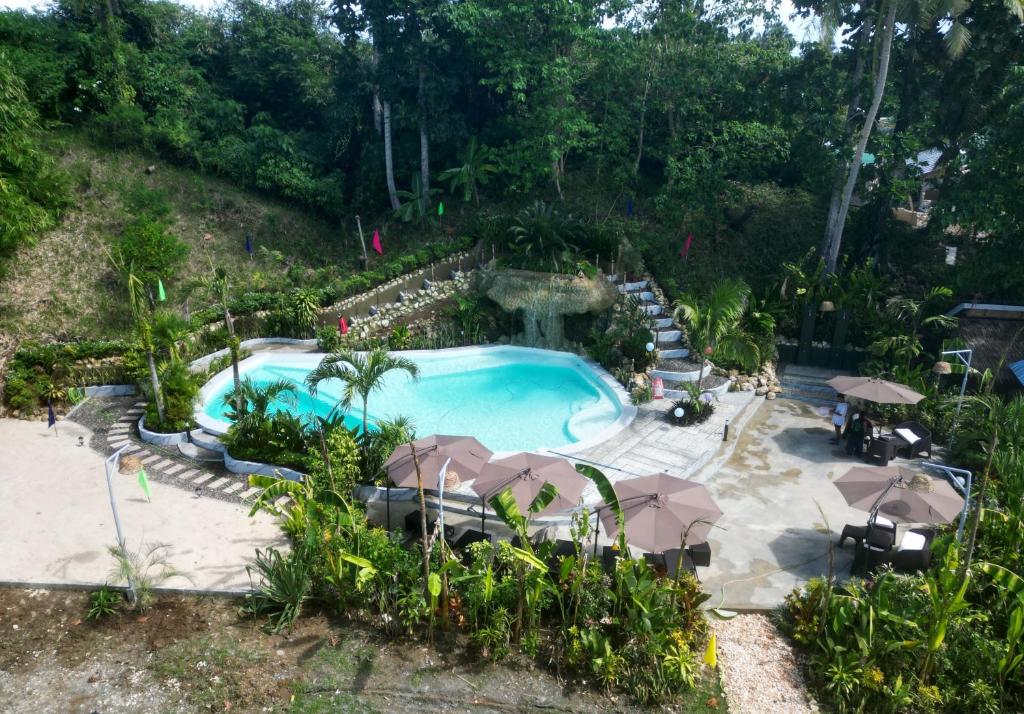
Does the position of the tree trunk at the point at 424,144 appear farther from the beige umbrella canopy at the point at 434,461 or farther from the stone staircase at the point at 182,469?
the beige umbrella canopy at the point at 434,461

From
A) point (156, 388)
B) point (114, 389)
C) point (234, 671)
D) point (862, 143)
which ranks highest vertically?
point (862, 143)

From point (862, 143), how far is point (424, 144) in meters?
16.1

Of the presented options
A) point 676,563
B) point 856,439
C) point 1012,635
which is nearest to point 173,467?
point 676,563

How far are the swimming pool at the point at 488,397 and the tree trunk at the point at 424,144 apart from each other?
8.91 metres

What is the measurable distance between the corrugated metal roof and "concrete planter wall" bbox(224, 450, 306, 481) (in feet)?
55.7

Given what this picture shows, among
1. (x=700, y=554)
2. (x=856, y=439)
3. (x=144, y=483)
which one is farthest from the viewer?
(x=856, y=439)

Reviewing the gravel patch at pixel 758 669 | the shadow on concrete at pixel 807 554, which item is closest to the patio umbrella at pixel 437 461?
the gravel patch at pixel 758 669

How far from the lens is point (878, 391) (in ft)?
49.7

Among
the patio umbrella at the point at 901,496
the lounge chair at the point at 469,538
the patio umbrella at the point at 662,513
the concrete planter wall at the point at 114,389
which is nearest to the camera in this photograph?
the patio umbrella at the point at 662,513

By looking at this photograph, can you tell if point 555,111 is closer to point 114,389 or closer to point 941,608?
point 114,389

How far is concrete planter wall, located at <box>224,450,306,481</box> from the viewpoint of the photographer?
13844 millimetres

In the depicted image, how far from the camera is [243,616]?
9.89m

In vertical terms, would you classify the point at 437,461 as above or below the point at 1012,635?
above

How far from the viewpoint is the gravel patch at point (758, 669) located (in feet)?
28.4
